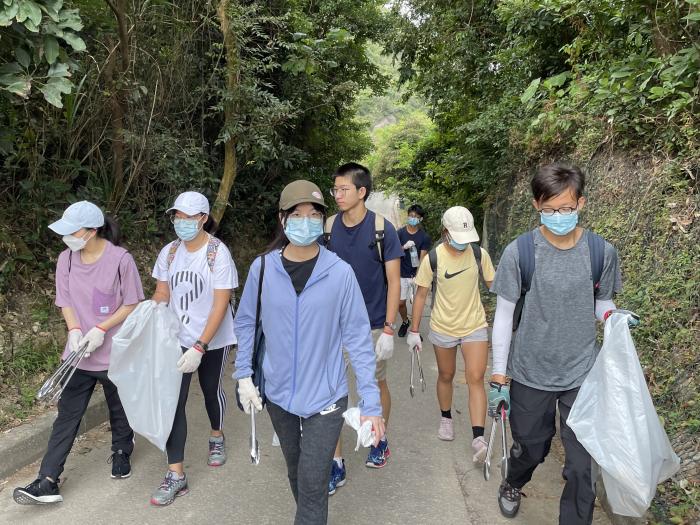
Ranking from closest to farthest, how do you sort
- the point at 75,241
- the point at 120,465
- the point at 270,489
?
the point at 75,241
the point at 270,489
the point at 120,465

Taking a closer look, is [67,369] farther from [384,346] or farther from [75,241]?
[384,346]

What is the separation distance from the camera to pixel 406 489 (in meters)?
3.72

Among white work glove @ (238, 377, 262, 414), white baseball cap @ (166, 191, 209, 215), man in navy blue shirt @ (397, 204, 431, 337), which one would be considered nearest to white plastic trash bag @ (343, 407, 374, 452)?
white work glove @ (238, 377, 262, 414)

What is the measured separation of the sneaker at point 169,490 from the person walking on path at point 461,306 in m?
1.85

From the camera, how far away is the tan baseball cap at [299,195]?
103 inches

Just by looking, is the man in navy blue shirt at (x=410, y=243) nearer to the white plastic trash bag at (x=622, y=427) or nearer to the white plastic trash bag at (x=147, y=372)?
the white plastic trash bag at (x=147, y=372)

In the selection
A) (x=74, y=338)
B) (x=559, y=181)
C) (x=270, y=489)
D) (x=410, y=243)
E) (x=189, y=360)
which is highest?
(x=559, y=181)

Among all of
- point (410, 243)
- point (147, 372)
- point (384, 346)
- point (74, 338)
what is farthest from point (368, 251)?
point (410, 243)

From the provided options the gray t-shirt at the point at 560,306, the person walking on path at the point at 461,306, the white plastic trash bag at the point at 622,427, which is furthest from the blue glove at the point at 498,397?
the person walking on path at the point at 461,306

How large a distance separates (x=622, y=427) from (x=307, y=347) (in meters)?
1.41

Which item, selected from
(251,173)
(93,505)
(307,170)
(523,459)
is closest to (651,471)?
(523,459)

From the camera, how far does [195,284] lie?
142 inches

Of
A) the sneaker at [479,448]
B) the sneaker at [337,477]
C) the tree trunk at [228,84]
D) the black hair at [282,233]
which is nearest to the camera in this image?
the black hair at [282,233]

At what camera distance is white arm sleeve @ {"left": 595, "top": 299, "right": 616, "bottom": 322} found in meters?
2.82
